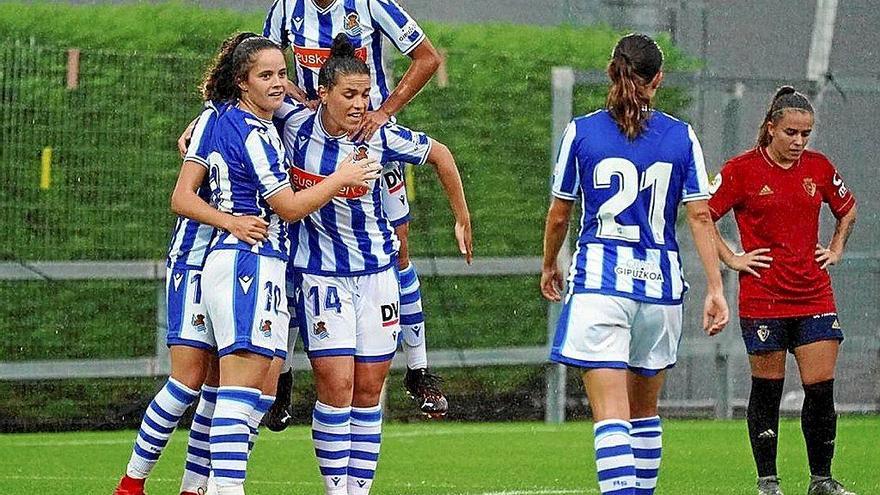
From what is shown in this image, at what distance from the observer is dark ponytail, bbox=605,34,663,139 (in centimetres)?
621

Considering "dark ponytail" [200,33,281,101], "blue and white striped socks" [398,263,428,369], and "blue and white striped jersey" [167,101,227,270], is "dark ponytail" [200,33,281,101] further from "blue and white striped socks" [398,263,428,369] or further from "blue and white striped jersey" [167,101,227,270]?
"blue and white striped socks" [398,263,428,369]

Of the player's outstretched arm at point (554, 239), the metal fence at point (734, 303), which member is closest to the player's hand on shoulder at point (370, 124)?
the player's outstretched arm at point (554, 239)

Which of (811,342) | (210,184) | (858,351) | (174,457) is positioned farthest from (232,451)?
(858,351)

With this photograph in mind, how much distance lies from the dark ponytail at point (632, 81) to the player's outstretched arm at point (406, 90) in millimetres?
1152

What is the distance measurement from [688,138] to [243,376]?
1.80m

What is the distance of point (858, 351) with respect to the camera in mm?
13094

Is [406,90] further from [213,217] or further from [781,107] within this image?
[781,107]

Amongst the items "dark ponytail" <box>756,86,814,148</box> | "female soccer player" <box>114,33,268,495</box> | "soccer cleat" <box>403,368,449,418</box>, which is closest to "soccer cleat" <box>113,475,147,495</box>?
"female soccer player" <box>114,33,268,495</box>

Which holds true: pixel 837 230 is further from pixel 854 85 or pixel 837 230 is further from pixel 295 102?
pixel 854 85

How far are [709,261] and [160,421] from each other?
2180mm

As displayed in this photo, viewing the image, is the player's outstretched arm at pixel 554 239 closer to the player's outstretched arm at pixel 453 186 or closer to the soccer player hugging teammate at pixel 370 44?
the player's outstretched arm at pixel 453 186

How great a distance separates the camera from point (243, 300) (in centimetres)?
650

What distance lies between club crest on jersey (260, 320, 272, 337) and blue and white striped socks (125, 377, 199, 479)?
538 mm

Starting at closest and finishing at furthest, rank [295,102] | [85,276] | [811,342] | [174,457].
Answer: [295,102]
[811,342]
[174,457]
[85,276]
